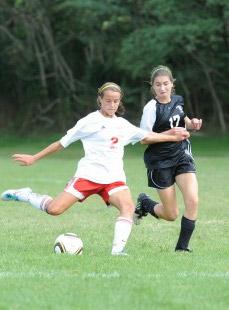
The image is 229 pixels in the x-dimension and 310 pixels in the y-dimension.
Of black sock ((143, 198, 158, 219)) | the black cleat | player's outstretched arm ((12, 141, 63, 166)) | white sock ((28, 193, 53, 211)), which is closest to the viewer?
player's outstretched arm ((12, 141, 63, 166))

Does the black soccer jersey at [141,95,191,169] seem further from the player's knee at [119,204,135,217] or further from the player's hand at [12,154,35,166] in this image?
the player's hand at [12,154,35,166]

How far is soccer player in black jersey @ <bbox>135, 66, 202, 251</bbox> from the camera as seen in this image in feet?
31.8

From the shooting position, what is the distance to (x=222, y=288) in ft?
23.8

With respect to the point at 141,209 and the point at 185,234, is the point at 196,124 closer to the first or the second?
the point at 185,234

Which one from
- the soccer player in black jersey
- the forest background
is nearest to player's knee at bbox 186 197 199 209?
the soccer player in black jersey

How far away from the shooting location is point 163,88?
971 centimetres

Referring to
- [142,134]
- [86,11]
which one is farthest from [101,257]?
[86,11]

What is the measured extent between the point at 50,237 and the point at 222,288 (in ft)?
13.4

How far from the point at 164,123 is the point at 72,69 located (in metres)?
32.8

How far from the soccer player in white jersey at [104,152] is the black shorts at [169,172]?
0.37 metres

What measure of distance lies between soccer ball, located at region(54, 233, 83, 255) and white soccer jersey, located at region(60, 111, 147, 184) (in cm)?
63

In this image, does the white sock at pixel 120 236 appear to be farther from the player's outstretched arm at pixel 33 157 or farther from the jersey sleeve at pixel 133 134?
the player's outstretched arm at pixel 33 157

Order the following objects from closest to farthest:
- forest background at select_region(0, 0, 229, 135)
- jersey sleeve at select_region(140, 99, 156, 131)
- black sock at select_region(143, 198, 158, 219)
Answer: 1. jersey sleeve at select_region(140, 99, 156, 131)
2. black sock at select_region(143, 198, 158, 219)
3. forest background at select_region(0, 0, 229, 135)

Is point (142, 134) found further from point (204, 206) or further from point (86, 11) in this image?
point (86, 11)
